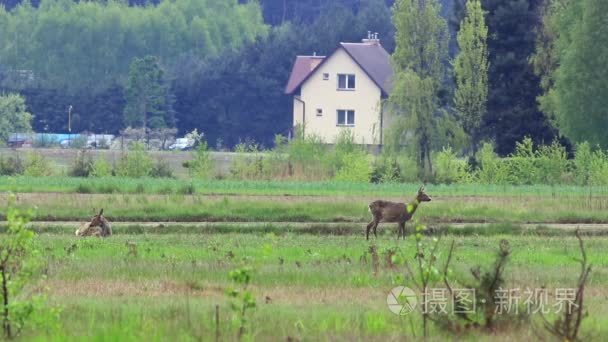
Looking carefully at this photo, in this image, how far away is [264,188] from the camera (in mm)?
41312

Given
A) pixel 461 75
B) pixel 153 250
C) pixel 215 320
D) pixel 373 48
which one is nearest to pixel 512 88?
pixel 461 75

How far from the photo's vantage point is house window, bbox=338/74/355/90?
8325 cm

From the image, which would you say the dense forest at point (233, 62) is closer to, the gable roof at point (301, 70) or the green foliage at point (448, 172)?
the green foliage at point (448, 172)

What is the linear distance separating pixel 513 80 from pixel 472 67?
12.6 feet

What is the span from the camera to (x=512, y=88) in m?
60.7

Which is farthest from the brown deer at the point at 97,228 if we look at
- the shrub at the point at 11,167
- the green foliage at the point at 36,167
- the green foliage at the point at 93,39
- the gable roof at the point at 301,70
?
the green foliage at the point at 93,39

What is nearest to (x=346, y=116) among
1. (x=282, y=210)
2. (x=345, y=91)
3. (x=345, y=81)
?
(x=345, y=91)

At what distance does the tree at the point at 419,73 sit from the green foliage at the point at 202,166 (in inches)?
405

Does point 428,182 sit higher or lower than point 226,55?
lower

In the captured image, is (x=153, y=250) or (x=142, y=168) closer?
(x=153, y=250)

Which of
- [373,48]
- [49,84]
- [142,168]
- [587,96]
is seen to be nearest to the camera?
[142,168]

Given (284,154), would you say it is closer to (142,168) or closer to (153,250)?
(142,168)

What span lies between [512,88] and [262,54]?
4339 centimetres

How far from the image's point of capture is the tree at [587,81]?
53.2m
